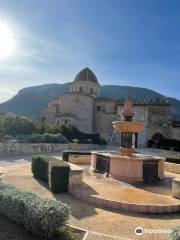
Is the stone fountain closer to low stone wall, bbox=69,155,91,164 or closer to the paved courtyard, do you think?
low stone wall, bbox=69,155,91,164

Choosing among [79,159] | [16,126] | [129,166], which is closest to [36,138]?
[16,126]

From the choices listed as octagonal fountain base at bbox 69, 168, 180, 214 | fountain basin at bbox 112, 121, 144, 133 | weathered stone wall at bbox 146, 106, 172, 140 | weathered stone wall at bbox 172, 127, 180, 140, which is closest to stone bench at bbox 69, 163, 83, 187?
octagonal fountain base at bbox 69, 168, 180, 214

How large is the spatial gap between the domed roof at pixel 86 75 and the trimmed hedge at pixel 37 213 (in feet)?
187

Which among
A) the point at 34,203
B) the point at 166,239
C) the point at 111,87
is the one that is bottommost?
the point at 166,239

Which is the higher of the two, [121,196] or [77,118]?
[77,118]

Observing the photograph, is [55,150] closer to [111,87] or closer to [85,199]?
[85,199]

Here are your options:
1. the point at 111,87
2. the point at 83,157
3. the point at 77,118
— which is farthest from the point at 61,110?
the point at 111,87

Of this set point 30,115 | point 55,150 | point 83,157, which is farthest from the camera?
point 30,115

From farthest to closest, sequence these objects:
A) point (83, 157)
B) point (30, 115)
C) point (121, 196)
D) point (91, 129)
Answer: point (30, 115), point (91, 129), point (83, 157), point (121, 196)

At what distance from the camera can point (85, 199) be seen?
980 cm

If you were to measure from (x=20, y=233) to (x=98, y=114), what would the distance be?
54.1 meters

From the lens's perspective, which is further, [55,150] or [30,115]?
[30,115]

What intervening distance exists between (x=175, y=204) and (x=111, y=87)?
160720 millimetres

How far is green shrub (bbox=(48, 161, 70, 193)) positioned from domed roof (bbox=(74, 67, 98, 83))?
176ft
